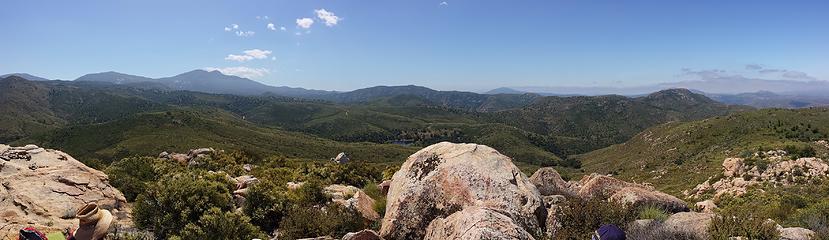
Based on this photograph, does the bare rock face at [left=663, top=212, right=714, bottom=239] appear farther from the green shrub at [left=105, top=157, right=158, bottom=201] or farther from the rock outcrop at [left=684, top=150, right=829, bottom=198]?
the rock outcrop at [left=684, top=150, right=829, bottom=198]

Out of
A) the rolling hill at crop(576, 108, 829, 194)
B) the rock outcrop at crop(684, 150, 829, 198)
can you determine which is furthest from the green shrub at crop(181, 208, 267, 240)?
the rolling hill at crop(576, 108, 829, 194)

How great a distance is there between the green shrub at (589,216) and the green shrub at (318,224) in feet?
19.8

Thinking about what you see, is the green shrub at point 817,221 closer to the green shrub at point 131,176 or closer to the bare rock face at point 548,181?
the bare rock face at point 548,181

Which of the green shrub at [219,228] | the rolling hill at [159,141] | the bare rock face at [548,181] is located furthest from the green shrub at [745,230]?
the rolling hill at [159,141]

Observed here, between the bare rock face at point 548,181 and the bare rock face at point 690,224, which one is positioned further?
the bare rock face at point 548,181

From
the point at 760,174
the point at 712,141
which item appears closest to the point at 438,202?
the point at 760,174

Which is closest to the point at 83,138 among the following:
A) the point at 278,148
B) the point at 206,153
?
the point at 278,148

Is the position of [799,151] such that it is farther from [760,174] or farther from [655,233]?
[655,233]

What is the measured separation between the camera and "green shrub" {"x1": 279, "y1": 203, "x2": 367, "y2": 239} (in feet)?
40.5

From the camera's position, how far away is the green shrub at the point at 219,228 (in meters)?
11.3

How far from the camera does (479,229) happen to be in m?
8.47

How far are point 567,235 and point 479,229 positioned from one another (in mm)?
2706

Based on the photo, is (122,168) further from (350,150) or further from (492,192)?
(350,150)

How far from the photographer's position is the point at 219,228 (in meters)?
11.6
